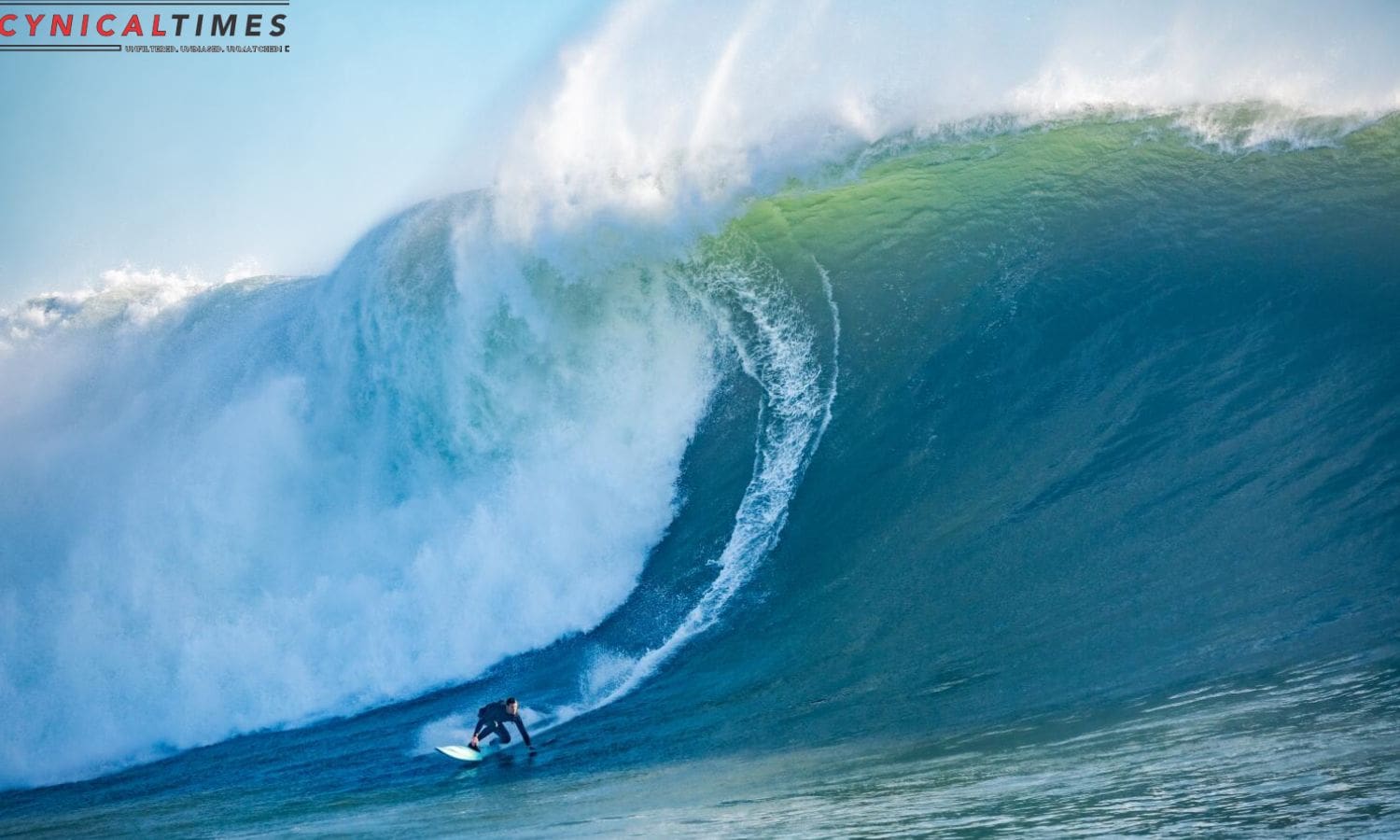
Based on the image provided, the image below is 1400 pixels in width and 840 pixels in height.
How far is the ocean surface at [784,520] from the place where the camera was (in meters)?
5.59

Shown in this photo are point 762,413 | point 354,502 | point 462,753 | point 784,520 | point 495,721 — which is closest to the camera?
point 462,753

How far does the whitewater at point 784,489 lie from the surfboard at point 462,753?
21 centimetres

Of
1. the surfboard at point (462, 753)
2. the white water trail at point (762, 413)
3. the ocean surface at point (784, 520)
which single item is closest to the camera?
the ocean surface at point (784, 520)

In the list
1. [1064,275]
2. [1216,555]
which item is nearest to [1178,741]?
[1216,555]

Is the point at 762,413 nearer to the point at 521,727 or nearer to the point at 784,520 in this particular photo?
the point at 784,520

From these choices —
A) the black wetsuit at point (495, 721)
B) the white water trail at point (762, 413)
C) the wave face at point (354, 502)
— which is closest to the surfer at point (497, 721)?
the black wetsuit at point (495, 721)

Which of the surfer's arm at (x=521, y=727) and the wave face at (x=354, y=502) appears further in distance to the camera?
the wave face at (x=354, y=502)

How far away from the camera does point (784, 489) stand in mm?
9508

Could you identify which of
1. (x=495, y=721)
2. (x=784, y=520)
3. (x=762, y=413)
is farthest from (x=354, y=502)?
(x=784, y=520)

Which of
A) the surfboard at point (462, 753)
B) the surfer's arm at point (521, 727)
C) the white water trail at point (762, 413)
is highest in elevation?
the white water trail at point (762, 413)

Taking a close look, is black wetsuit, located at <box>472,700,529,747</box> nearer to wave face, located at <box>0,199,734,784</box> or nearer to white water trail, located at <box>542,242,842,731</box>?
white water trail, located at <box>542,242,842,731</box>

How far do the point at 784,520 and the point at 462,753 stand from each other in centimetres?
345

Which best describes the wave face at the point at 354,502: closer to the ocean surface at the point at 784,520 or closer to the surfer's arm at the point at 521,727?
the ocean surface at the point at 784,520

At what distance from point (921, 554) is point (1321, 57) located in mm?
9107
